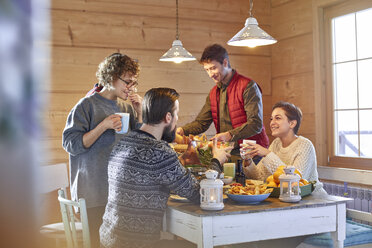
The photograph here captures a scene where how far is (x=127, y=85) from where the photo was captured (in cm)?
A: 210

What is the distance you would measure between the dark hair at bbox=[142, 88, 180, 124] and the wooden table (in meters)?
0.37

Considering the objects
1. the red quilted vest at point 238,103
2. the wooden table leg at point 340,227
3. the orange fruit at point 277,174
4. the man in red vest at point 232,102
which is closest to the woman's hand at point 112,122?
the orange fruit at point 277,174

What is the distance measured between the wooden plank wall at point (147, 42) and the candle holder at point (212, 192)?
6.68ft

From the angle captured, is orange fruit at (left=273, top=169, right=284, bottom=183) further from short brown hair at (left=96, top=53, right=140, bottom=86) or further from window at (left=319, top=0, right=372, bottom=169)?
window at (left=319, top=0, right=372, bottom=169)

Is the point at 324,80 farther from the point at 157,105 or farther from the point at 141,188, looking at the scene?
the point at 141,188

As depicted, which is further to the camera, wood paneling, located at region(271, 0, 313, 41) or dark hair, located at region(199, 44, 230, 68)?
wood paneling, located at region(271, 0, 313, 41)

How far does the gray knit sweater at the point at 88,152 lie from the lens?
2.01 metres

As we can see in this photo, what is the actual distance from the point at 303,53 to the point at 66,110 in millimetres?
2204

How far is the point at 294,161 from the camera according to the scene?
7.57 ft

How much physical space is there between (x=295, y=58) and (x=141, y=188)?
2899 millimetres

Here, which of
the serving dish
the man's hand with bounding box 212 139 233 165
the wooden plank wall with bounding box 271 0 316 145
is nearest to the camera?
the serving dish

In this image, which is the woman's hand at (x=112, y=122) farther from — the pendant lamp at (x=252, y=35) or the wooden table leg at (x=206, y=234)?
the pendant lamp at (x=252, y=35)

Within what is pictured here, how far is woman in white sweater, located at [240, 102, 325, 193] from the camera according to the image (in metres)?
2.28

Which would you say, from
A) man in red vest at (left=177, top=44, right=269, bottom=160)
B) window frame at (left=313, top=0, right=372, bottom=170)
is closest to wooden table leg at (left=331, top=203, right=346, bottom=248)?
man in red vest at (left=177, top=44, right=269, bottom=160)
